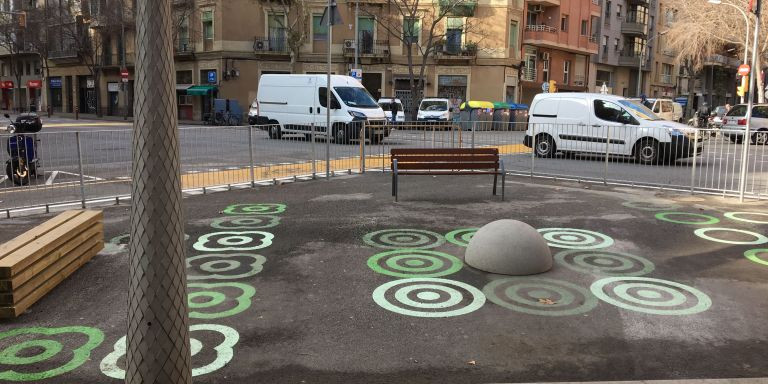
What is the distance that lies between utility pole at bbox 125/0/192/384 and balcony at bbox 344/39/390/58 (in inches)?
1651

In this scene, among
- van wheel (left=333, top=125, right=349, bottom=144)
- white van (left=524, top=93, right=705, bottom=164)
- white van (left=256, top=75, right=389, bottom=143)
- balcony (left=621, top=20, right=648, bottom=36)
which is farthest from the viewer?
balcony (left=621, top=20, right=648, bottom=36)

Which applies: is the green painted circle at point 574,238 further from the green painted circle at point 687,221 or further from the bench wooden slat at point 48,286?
the bench wooden slat at point 48,286

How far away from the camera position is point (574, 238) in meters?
7.16

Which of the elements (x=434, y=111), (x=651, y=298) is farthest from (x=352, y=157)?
(x=434, y=111)

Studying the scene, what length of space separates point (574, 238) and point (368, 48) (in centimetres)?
3846

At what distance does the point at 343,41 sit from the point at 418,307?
133 ft

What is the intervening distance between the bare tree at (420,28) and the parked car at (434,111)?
18.3ft

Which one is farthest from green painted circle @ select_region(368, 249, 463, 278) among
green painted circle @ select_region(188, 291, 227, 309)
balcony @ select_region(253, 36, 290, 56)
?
balcony @ select_region(253, 36, 290, 56)

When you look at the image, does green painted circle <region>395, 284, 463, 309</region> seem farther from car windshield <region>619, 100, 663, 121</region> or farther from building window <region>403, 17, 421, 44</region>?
building window <region>403, 17, 421, 44</region>

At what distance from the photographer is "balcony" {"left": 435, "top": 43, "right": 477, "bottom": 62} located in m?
42.8

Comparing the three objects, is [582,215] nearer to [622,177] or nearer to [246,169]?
[622,177]

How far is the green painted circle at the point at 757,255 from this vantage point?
20.5ft

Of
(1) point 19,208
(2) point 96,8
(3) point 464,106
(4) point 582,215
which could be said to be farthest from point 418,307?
(2) point 96,8

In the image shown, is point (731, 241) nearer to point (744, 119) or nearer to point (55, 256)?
point (55, 256)
